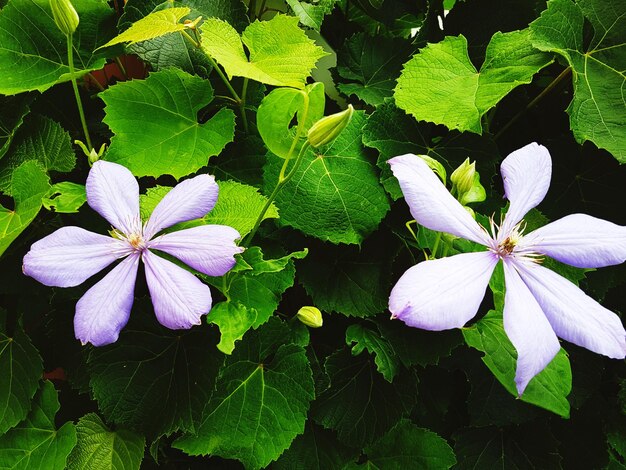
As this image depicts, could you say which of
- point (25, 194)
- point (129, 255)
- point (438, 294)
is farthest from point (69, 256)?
point (438, 294)

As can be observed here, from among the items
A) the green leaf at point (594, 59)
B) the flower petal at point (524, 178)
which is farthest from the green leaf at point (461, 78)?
the flower petal at point (524, 178)

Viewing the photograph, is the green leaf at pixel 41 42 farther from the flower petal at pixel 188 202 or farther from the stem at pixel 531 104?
the stem at pixel 531 104

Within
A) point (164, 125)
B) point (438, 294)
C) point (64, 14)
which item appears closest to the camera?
point (438, 294)

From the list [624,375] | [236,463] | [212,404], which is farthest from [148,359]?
[624,375]

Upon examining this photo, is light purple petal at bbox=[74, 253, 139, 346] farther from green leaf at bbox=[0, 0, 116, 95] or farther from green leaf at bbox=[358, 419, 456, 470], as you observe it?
green leaf at bbox=[358, 419, 456, 470]

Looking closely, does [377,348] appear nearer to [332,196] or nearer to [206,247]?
[332,196]

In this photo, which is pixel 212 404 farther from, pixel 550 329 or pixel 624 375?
pixel 624 375
